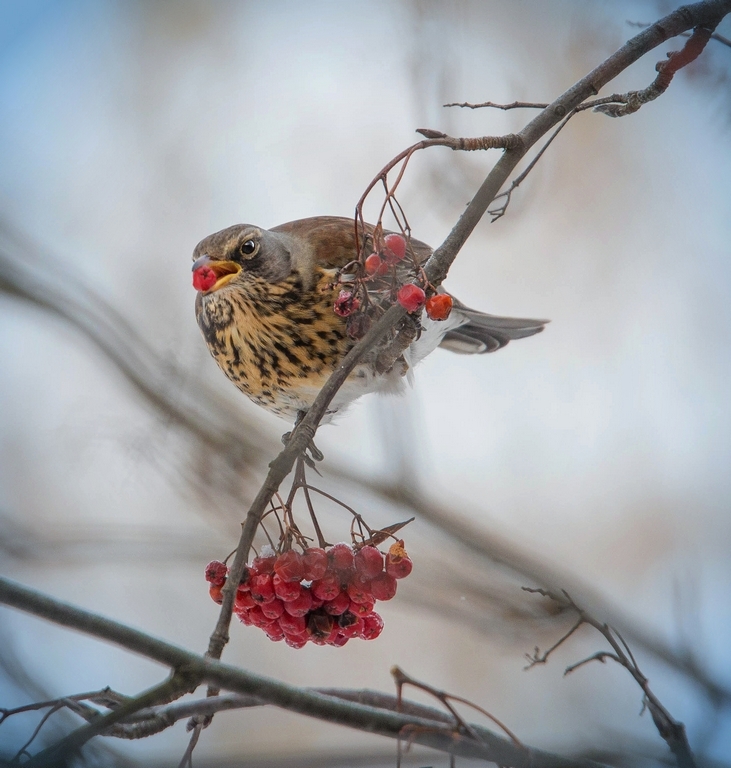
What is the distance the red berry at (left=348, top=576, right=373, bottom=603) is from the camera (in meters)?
1.47

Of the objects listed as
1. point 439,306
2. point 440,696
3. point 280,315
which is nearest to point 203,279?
point 280,315

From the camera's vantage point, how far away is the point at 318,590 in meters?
1.46

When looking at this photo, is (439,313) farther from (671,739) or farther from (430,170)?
(430,170)

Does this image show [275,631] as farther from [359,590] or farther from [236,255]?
[236,255]

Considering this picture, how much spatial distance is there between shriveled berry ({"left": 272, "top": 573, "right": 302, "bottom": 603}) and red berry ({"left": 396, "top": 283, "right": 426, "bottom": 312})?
0.53 meters

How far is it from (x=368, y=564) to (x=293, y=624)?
17 centimetres

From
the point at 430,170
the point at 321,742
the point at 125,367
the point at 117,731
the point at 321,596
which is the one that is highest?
the point at 430,170

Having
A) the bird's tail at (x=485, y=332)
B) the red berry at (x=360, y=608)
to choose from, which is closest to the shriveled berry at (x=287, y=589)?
the red berry at (x=360, y=608)

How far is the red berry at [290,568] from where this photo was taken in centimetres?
143

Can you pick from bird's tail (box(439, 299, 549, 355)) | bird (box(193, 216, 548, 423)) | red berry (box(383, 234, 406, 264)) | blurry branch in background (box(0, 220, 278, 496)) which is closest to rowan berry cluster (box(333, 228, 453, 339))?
red berry (box(383, 234, 406, 264))

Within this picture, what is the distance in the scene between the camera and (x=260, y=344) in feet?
7.32

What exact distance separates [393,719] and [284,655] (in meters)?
3.57

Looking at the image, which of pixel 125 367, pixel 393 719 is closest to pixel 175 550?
pixel 125 367

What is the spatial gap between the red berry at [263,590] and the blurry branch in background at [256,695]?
0.44 m
